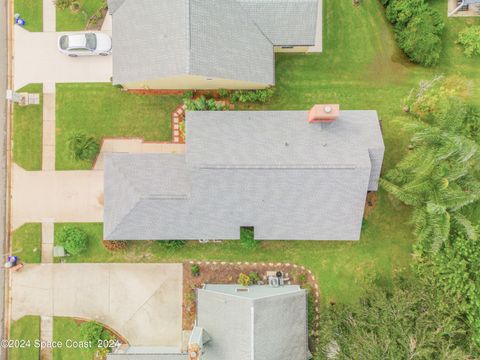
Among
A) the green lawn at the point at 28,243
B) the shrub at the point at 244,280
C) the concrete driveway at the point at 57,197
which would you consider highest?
the concrete driveway at the point at 57,197

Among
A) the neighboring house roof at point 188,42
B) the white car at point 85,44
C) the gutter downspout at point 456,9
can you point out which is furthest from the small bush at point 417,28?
the white car at point 85,44

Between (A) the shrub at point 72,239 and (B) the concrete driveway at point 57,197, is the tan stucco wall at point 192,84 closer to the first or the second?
(B) the concrete driveway at point 57,197

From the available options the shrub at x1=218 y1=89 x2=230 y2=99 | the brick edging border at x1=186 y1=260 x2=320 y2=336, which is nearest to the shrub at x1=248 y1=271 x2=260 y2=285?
the brick edging border at x1=186 y1=260 x2=320 y2=336

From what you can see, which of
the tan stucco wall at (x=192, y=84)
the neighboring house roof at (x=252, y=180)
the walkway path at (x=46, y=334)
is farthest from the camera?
the walkway path at (x=46, y=334)

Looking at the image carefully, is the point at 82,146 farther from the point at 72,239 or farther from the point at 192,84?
the point at 192,84

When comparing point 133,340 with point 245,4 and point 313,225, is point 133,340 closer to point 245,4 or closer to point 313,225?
point 313,225

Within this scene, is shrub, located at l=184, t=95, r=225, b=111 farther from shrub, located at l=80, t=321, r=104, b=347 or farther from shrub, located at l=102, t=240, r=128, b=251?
shrub, located at l=80, t=321, r=104, b=347
